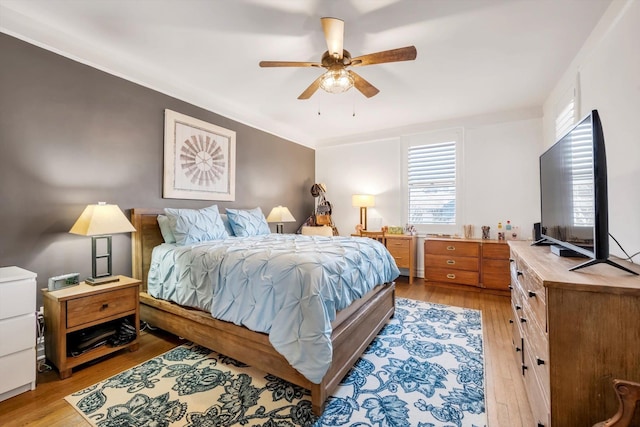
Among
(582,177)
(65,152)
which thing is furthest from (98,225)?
(582,177)

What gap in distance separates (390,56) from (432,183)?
9.97ft

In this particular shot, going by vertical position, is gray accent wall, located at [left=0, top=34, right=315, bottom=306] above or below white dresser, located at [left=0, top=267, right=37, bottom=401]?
above

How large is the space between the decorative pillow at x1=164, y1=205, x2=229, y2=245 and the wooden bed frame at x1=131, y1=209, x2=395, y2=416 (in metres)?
0.33

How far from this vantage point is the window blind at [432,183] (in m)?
4.54

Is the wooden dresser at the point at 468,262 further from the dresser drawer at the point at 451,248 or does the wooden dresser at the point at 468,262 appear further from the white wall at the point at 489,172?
the white wall at the point at 489,172

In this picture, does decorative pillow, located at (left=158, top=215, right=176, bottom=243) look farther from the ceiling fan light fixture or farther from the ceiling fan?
the ceiling fan light fixture

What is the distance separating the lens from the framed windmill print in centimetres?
313

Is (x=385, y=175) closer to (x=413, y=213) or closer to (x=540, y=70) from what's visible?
(x=413, y=213)

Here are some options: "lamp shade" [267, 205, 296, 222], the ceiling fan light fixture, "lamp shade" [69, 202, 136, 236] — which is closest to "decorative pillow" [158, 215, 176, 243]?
"lamp shade" [69, 202, 136, 236]

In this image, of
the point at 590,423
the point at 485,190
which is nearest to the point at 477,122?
the point at 485,190

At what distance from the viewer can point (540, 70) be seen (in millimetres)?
2918

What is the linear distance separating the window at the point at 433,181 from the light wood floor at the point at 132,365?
6.65 ft

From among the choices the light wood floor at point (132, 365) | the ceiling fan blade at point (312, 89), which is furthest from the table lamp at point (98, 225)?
the ceiling fan blade at point (312, 89)

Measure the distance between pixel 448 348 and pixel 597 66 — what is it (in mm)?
2636
